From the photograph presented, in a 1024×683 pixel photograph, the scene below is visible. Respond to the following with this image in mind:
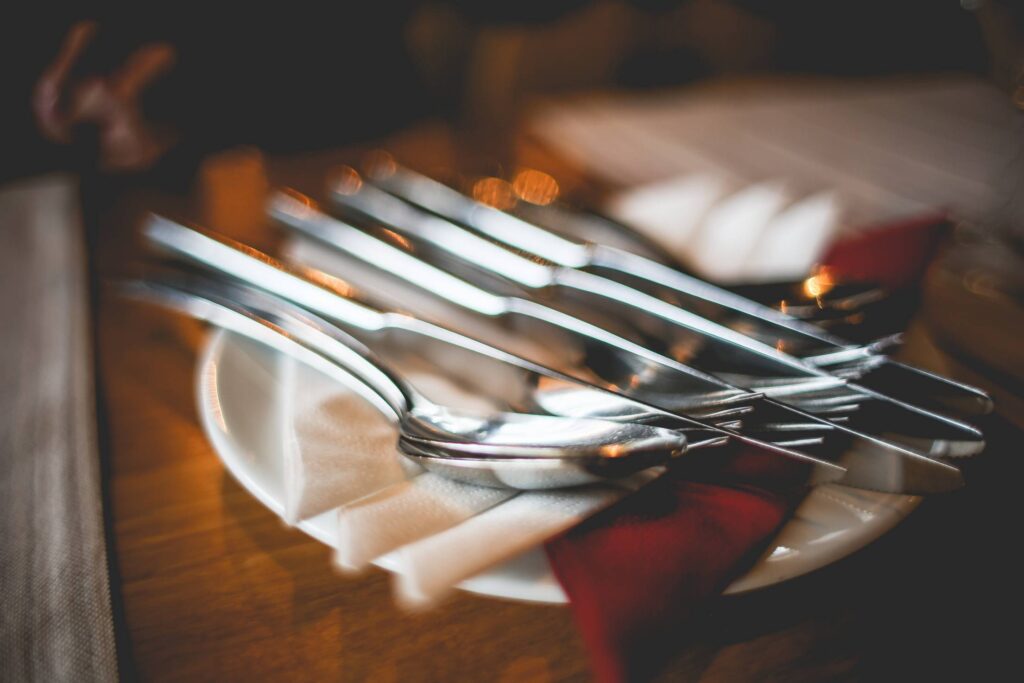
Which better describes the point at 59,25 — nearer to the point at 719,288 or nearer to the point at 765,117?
the point at 765,117

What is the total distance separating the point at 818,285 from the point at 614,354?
0.13 metres

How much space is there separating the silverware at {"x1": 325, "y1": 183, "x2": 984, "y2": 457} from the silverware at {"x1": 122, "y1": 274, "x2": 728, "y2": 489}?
74mm

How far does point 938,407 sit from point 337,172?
0.51m

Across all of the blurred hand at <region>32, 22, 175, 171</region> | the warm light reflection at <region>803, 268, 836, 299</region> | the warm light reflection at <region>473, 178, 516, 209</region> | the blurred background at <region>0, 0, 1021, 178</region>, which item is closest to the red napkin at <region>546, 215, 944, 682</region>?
the warm light reflection at <region>803, 268, 836, 299</region>

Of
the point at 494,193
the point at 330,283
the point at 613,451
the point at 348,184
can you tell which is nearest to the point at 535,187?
the point at 494,193

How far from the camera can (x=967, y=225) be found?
1.49 feet

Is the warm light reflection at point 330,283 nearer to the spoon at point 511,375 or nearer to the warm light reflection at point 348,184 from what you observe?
the spoon at point 511,375

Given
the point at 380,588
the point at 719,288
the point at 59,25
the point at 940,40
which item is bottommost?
the point at 380,588

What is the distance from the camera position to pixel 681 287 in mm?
308

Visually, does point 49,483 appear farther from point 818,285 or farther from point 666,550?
point 818,285

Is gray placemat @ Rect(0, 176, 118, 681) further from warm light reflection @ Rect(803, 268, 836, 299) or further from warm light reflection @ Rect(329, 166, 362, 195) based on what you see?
warm light reflection @ Rect(803, 268, 836, 299)

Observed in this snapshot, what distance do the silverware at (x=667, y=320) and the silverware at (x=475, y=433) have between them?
0.24 ft

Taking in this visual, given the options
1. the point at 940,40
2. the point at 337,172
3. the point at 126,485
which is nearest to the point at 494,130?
the point at 337,172

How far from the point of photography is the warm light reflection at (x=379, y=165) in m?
0.47
